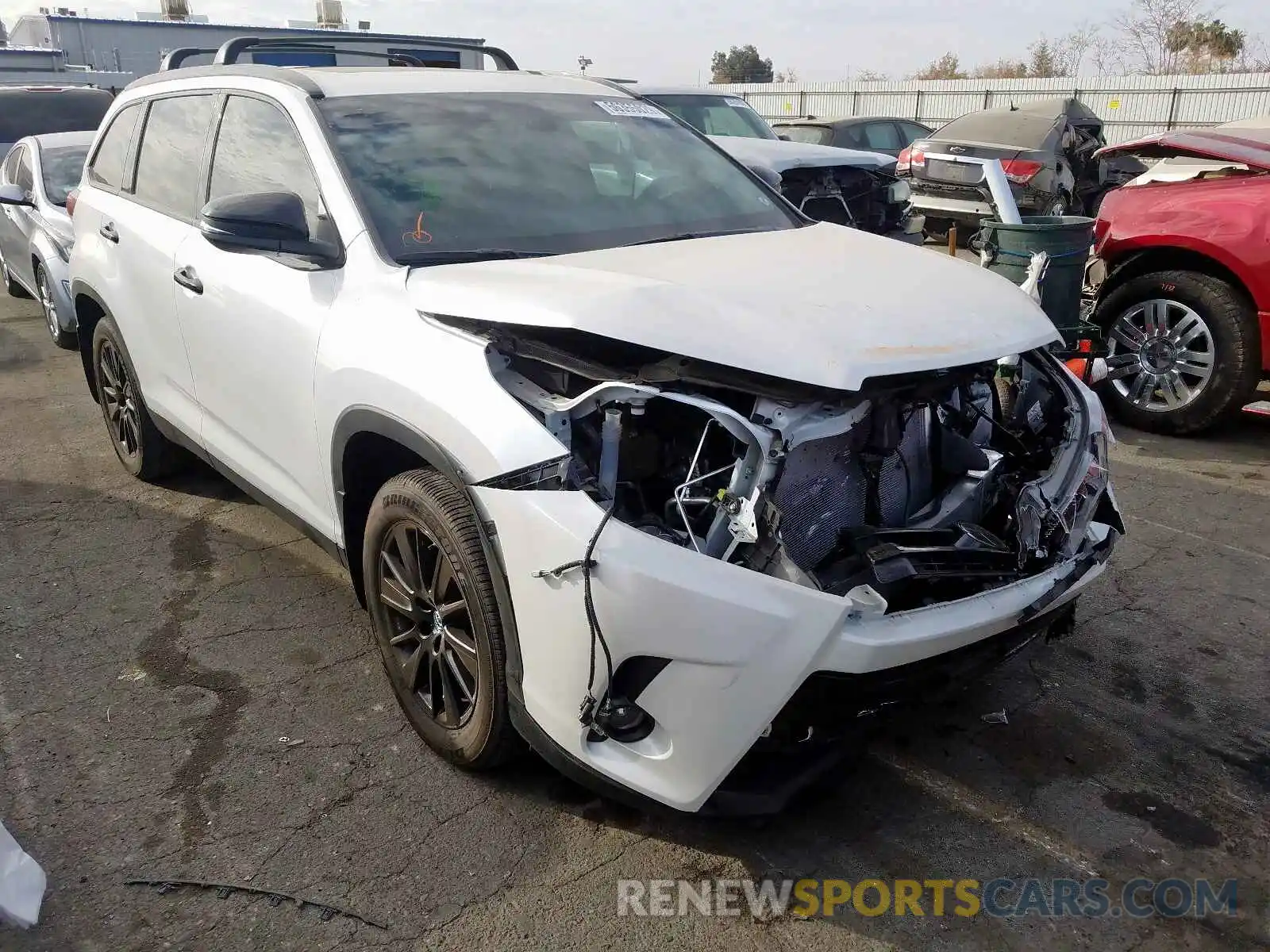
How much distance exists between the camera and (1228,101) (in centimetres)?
2209

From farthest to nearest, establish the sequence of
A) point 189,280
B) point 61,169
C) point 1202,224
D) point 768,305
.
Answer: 1. point 61,169
2. point 1202,224
3. point 189,280
4. point 768,305

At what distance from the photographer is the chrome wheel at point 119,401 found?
4.82 metres

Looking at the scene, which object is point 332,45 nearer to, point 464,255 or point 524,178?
point 524,178

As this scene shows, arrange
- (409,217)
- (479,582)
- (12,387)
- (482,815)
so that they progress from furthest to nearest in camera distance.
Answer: (12,387) < (409,217) < (482,815) < (479,582)

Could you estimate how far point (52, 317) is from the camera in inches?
307

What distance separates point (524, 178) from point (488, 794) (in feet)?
6.35

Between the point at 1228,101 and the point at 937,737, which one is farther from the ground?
the point at 1228,101

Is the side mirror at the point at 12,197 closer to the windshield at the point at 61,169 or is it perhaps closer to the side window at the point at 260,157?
the windshield at the point at 61,169

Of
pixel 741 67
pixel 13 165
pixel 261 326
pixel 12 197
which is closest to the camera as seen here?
pixel 261 326

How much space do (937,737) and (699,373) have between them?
147 cm

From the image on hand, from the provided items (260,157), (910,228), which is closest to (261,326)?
(260,157)

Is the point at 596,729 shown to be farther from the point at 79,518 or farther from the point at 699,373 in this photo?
the point at 79,518

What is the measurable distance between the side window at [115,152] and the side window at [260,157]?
1.06 m

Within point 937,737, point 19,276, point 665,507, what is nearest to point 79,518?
point 665,507
